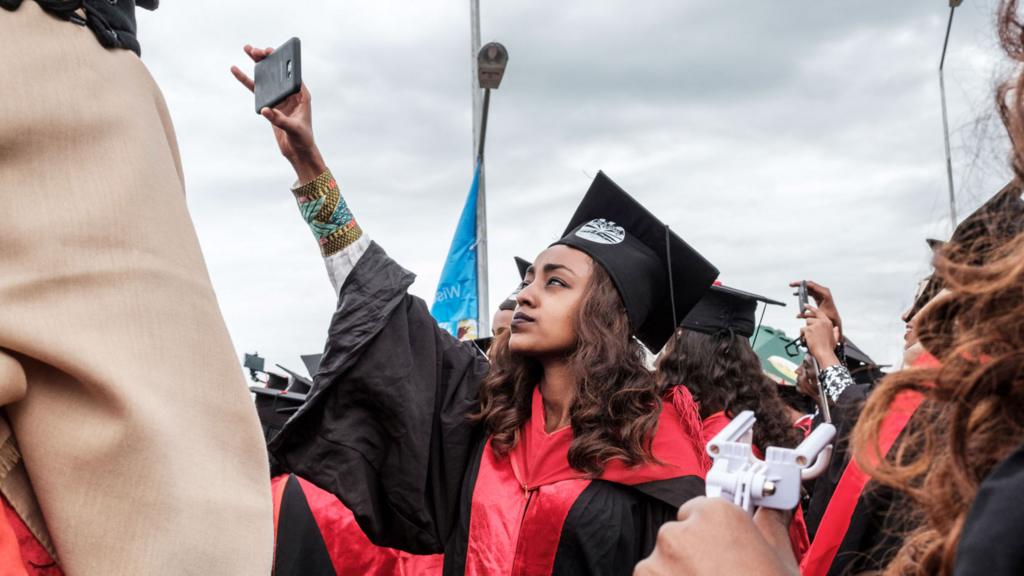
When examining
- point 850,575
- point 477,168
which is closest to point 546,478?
point 850,575

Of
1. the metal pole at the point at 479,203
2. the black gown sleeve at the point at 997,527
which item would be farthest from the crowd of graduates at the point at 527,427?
the metal pole at the point at 479,203

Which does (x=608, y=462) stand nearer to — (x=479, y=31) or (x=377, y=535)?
(x=377, y=535)

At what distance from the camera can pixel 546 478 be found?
122 inches

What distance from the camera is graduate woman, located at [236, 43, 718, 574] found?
2807 millimetres

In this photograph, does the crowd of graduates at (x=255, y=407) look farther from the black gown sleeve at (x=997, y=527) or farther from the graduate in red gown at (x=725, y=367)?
the graduate in red gown at (x=725, y=367)

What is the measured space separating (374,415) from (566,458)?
71 cm

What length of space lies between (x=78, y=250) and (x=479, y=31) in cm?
853

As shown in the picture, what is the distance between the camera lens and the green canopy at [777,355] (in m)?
8.19

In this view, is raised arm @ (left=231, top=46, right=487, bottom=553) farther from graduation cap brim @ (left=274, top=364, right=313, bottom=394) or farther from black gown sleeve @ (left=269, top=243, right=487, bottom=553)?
graduation cap brim @ (left=274, top=364, right=313, bottom=394)

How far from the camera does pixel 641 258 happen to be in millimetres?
3623

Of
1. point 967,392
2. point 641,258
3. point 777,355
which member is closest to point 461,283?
point 777,355

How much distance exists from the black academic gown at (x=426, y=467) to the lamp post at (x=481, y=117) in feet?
15.8

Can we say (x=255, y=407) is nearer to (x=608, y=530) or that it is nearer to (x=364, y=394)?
(x=364, y=394)

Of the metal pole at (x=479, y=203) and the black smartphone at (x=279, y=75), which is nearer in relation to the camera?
the black smartphone at (x=279, y=75)
